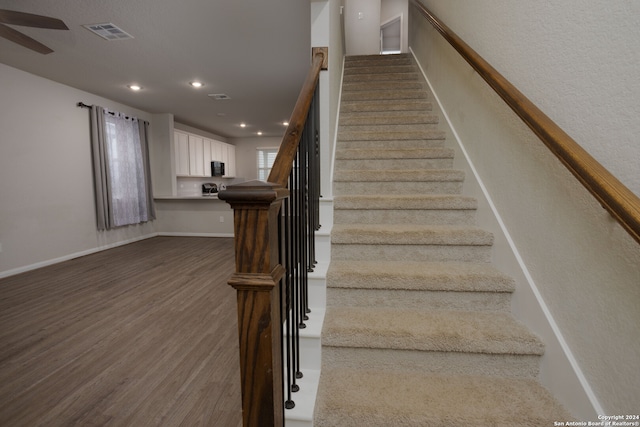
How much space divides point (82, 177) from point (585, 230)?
589cm

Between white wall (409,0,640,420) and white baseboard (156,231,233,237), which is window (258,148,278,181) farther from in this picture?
white wall (409,0,640,420)

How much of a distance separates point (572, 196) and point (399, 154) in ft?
4.52

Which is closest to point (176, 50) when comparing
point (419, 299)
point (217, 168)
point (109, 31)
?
point (109, 31)

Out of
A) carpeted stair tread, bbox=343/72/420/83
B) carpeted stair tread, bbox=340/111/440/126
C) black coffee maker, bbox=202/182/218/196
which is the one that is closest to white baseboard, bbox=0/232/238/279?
black coffee maker, bbox=202/182/218/196

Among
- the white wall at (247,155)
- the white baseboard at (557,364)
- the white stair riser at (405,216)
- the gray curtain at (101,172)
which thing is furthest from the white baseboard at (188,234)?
the white baseboard at (557,364)

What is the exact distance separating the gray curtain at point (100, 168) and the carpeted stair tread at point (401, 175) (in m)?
4.50

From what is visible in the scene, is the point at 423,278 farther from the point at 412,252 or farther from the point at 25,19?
the point at 25,19

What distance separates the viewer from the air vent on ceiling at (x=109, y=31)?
107 inches

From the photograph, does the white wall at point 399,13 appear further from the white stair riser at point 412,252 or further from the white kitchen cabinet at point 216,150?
the white stair riser at point 412,252

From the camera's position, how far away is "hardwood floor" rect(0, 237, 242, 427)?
1.44 m

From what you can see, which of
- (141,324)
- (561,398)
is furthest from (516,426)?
(141,324)

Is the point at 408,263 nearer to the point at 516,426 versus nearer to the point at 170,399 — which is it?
the point at 516,426

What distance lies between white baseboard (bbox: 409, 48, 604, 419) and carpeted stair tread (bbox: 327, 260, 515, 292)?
4.4 inches

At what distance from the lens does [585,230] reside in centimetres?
103
